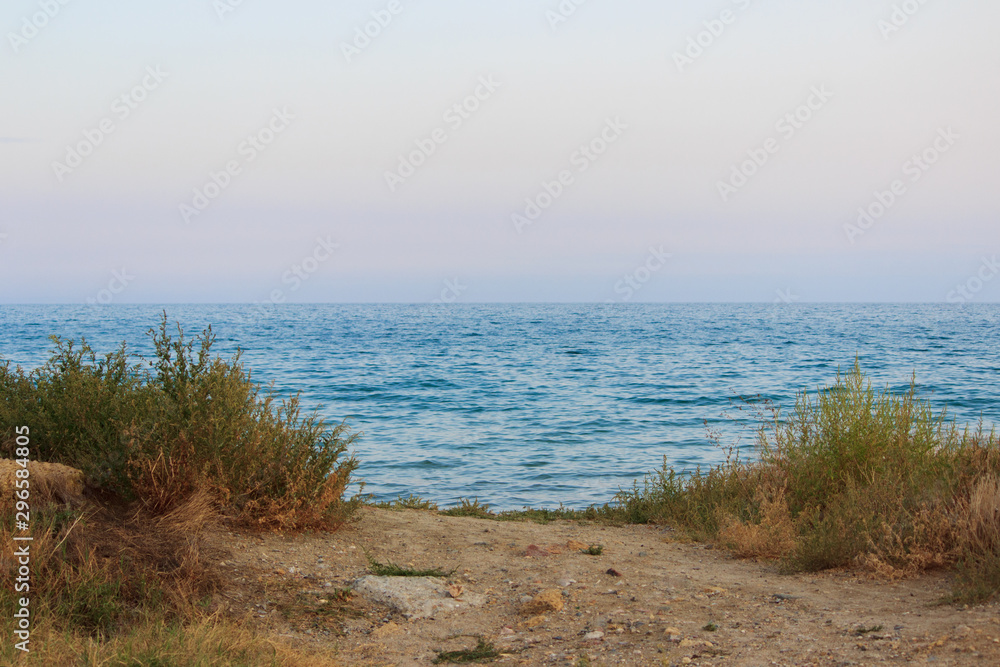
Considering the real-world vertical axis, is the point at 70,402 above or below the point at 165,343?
below

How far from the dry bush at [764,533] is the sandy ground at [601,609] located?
0.60 feet

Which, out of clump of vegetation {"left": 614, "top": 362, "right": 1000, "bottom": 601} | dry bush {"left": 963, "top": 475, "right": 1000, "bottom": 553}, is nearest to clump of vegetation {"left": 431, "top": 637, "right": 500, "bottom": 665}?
clump of vegetation {"left": 614, "top": 362, "right": 1000, "bottom": 601}

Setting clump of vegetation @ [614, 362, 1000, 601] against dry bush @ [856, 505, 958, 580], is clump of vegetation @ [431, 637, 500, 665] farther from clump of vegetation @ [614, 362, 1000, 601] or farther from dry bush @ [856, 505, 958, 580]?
dry bush @ [856, 505, 958, 580]

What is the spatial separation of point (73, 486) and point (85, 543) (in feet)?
3.25

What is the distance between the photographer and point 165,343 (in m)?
6.56

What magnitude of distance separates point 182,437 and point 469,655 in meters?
2.95

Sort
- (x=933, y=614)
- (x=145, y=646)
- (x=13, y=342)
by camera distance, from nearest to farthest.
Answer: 1. (x=145, y=646)
2. (x=933, y=614)
3. (x=13, y=342)

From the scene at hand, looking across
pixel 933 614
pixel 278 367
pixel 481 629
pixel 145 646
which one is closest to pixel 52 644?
pixel 145 646

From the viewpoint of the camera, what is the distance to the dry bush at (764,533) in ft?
21.9

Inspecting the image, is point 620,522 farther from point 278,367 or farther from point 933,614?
point 278,367

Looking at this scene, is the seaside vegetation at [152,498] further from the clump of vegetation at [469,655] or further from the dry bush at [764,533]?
the dry bush at [764,533]

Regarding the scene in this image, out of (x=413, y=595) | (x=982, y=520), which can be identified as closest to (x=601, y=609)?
(x=413, y=595)

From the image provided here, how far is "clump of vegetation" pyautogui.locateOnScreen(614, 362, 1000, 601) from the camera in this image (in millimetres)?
5699

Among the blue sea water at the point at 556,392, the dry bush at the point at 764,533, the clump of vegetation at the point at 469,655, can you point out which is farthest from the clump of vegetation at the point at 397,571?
the dry bush at the point at 764,533
